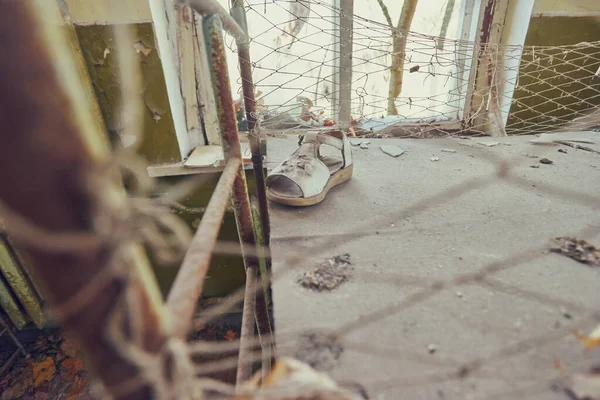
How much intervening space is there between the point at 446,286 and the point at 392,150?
824 mm

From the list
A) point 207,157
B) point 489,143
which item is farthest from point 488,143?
point 207,157

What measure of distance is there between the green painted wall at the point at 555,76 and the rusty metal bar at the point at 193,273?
144 cm

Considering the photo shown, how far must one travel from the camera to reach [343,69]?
1.42 m

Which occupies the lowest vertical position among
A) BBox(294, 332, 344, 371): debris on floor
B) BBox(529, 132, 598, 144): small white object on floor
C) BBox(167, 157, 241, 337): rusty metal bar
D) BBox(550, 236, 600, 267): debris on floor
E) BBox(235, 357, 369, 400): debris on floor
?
BBox(529, 132, 598, 144): small white object on floor

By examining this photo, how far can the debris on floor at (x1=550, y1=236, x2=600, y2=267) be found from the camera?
2.05 feet

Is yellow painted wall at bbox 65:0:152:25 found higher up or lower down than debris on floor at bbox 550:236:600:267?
higher up

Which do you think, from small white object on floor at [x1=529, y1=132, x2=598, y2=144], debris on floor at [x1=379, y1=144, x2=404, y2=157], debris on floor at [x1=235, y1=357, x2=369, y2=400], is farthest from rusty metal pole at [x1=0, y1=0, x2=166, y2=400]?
small white object on floor at [x1=529, y1=132, x2=598, y2=144]

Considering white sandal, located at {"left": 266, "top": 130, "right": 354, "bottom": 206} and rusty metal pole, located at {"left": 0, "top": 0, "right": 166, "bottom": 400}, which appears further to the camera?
white sandal, located at {"left": 266, "top": 130, "right": 354, "bottom": 206}

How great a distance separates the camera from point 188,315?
312 millimetres

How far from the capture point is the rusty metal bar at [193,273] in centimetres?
31

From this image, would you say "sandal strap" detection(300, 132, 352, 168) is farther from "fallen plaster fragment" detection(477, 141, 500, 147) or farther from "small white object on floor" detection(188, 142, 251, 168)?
"fallen plaster fragment" detection(477, 141, 500, 147)

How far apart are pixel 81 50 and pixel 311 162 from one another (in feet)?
2.94

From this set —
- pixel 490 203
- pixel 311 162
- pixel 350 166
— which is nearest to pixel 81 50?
pixel 311 162

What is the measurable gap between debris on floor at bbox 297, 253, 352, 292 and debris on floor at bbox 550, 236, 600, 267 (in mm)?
436
